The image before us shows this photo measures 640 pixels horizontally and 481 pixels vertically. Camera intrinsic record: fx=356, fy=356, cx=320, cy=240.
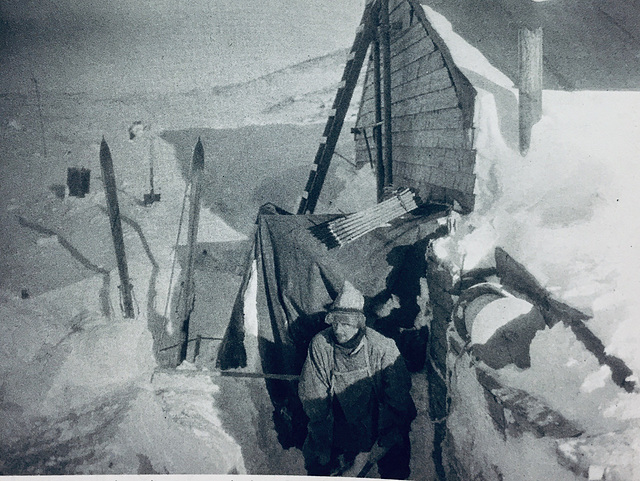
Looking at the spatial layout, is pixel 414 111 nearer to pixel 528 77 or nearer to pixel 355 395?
pixel 528 77

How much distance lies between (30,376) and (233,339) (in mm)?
2298

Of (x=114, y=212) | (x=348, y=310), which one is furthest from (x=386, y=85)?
(x=114, y=212)

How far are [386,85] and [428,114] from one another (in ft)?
4.36

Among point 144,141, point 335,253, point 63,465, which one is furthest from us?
point 144,141

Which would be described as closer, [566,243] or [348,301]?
[566,243]

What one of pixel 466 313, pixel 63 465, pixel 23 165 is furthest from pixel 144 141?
pixel 466 313

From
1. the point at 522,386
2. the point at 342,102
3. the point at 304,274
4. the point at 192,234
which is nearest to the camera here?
the point at 522,386

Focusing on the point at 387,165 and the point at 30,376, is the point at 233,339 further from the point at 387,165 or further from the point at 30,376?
the point at 387,165

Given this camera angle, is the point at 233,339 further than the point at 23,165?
No

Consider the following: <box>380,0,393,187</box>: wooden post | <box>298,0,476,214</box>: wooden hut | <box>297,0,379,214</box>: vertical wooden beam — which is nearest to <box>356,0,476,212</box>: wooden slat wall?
<box>298,0,476,214</box>: wooden hut

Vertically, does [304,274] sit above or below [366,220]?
below

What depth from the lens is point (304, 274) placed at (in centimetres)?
454

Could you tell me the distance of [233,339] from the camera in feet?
17.0

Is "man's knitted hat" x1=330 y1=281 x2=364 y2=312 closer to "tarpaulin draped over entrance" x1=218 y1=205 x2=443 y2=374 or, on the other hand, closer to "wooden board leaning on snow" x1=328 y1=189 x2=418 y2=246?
"tarpaulin draped over entrance" x1=218 y1=205 x2=443 y2=374
